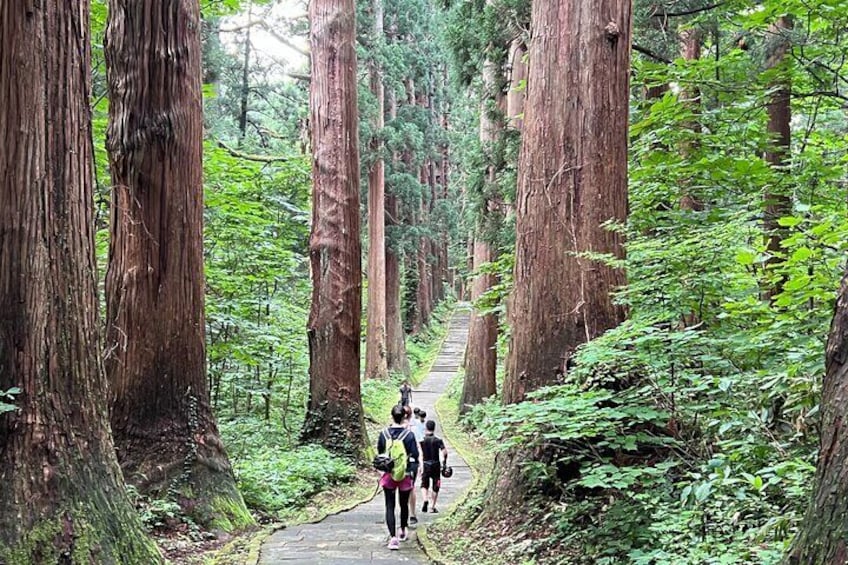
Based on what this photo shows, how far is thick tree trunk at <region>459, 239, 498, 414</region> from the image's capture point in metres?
17.7

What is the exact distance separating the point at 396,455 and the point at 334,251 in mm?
5010

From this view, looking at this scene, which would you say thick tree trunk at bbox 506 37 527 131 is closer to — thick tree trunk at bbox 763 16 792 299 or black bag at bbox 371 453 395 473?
thick tree trunk at bbox 763 16 792 299

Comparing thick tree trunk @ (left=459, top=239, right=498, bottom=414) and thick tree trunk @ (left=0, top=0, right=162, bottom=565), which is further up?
thick tree trunk @ (left=0, top=0, right=162, bottom=565)

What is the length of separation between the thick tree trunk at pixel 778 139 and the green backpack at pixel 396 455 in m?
3.81

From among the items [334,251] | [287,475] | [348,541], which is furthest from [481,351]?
[348,541]

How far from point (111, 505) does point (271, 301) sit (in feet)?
31.7

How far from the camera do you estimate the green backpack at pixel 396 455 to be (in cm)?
729

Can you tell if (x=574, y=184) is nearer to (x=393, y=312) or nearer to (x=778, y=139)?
(x=778, y=139)

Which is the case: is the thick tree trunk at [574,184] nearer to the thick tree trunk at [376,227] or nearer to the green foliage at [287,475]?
the green foliage at [287,475]

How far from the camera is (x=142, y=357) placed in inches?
265

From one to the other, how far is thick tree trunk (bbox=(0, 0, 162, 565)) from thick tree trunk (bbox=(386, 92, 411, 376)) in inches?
868

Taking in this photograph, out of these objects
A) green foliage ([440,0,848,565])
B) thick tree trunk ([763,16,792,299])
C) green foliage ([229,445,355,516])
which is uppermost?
thick tree trunk ([763,16,792,299])

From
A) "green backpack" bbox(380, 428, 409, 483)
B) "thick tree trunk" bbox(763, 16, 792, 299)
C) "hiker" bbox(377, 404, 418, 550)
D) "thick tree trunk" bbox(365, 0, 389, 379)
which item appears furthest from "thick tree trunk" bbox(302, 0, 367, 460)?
"thick tree trunk" bbox(365, 0, 389, 379)

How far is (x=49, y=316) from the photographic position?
13.3 ft
